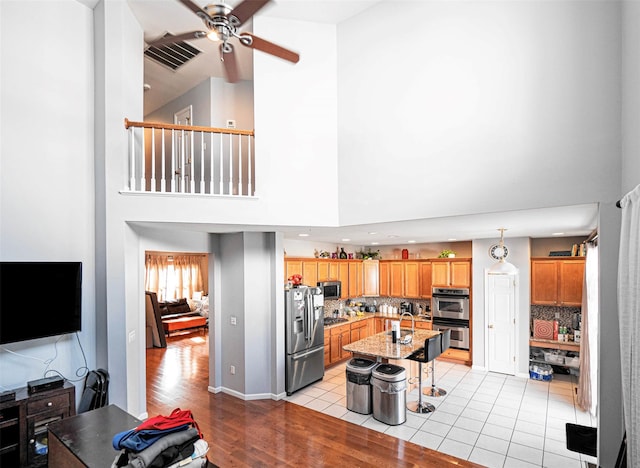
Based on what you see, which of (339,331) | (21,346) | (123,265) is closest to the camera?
(21,346)

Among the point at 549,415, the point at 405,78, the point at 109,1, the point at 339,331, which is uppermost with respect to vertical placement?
the point at 109,1

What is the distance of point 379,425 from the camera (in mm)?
4539

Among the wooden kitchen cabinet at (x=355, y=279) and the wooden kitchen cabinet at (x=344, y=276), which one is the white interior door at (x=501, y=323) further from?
the wooden kitchen cabinet at (x=344, y=276)

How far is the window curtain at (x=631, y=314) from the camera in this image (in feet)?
6.00

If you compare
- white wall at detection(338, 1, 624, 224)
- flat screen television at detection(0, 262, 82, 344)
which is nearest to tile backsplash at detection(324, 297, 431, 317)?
white wall at detection(338, 1, 624, 224)

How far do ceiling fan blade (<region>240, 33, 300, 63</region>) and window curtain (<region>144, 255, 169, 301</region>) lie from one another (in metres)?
9.42

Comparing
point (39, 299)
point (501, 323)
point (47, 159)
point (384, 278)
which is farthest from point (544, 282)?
point (47, 159)

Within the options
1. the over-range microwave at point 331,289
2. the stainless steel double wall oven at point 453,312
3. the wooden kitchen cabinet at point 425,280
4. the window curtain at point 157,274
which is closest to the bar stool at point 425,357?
the stainless steel double wall oven at point 453,312

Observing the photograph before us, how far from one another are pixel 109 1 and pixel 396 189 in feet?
13.3

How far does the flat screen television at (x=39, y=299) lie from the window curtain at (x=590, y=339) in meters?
6.35

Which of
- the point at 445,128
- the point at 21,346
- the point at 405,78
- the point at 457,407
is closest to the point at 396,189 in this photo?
the point at 445,128

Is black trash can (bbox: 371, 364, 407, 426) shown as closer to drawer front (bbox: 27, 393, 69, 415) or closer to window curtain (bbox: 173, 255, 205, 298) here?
drawer front (bbox: 27, 393, 69, 415)

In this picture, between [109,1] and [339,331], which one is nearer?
[109,1]

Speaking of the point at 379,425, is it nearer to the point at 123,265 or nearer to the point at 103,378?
the point at 103,378
